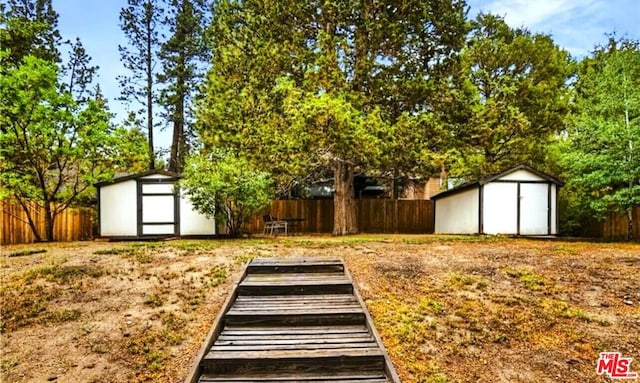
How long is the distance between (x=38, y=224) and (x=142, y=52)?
430 inches

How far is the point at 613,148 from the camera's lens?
1202cm

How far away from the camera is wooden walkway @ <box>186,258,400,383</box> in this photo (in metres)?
3.93

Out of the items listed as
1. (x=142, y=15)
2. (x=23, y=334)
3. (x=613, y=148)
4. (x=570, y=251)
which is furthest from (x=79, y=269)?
(x=142, y=15)

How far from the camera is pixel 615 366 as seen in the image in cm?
395

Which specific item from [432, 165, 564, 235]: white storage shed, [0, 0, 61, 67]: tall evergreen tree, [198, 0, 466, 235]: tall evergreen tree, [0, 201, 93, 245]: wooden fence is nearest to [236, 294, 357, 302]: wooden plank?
[198, 0, 466, 235]: tall evergreen tree

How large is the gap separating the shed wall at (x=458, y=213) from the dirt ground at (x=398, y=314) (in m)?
6.89

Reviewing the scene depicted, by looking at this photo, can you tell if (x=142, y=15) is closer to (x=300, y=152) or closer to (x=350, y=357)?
(x=300, y=152)

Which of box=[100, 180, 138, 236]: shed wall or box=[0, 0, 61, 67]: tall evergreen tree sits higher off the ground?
box=[0, 0, 61, 67]: tall evergreen tree

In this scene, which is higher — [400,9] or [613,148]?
[400,9]

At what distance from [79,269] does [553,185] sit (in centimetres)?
1417

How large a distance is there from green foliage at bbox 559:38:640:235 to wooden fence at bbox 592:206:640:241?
94cm

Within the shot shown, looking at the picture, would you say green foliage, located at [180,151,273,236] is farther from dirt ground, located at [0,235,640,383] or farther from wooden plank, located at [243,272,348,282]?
wooden plank, located at [243,272,348,282]

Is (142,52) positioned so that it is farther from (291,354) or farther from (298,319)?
(291,354)

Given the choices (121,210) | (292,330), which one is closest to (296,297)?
(292,330)
